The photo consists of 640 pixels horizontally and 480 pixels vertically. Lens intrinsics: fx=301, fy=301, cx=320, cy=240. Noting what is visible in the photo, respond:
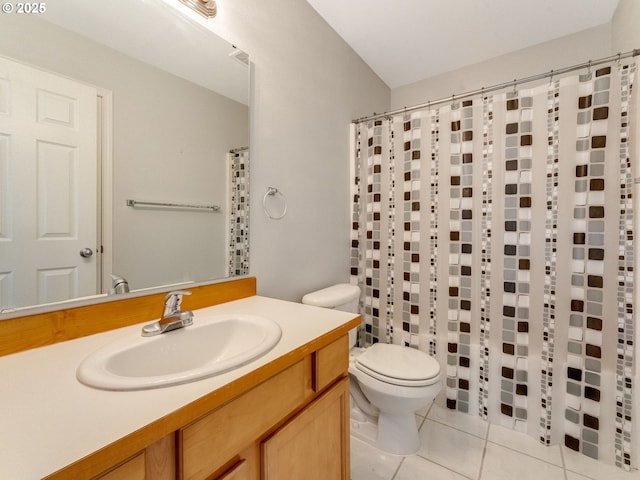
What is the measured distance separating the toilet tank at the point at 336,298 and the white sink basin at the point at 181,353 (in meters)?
0.58

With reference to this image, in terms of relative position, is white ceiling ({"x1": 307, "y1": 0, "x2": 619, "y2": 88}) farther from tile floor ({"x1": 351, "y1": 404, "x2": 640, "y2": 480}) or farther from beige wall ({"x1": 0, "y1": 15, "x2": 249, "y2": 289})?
tile floor ({"x1": 351, "y1": 404, "x2": 640, "y2": 480})

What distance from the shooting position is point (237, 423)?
0.66 metres

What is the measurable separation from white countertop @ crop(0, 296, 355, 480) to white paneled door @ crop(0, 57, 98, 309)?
182mm

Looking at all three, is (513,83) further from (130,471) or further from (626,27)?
(130,471)

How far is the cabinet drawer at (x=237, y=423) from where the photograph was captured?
0.57 m

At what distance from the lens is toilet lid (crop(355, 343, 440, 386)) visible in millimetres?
1382

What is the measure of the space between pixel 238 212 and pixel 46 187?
2.12 ft

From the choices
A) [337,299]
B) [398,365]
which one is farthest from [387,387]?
[337,299]

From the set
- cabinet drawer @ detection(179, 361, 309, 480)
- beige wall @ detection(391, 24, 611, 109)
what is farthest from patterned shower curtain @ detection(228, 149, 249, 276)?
beige wall @ detection(391, 24, 611, 109)

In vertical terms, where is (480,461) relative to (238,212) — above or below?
below

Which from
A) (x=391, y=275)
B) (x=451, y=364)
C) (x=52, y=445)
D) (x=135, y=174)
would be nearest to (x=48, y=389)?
(x=52, y=445)

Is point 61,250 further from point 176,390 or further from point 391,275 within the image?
point 391,275

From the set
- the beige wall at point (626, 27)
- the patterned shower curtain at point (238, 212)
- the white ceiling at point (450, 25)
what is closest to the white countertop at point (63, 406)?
the patterned shower curtain at point (238, 212)

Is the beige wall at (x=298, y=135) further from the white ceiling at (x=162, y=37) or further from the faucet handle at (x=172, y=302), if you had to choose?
the faucet handle at (x=172, y=302)
